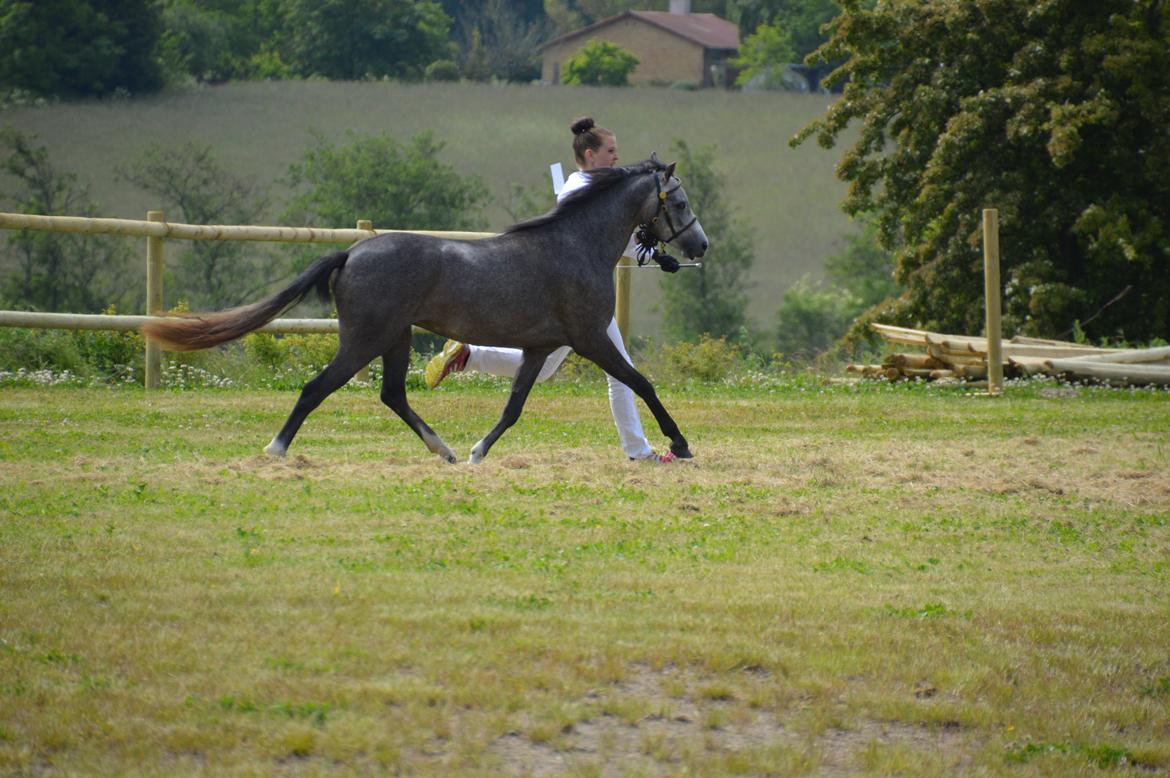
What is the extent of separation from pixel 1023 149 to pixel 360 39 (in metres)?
67.4

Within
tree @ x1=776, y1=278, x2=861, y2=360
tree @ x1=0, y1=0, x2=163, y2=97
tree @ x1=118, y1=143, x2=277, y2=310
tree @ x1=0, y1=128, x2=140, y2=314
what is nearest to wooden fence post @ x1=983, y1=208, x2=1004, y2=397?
tree @ x1=0, y1=128, x2=140, y2=314

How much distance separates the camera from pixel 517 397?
34.7 ft

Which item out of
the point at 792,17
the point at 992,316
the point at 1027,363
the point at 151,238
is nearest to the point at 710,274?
the point at 792,17

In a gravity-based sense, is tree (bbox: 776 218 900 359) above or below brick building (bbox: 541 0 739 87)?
below

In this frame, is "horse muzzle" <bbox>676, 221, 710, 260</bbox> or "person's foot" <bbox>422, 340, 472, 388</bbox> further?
"person's foot" <bbox>422, 340, 472, 388</bbox>

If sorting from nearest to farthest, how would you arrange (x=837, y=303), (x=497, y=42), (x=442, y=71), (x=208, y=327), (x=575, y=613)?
(x=575, y=613) < (x=208, y=327) < (x=837, y=303) < (x=442, y=71) < (x=497, y=42)

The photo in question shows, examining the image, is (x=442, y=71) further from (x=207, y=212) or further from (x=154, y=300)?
(x=154, y=300)

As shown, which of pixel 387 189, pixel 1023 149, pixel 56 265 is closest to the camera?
pixel 1023 149

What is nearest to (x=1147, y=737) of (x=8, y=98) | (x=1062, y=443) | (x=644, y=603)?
(x=644, y=603)

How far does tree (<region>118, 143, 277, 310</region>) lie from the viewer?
5566 centimetres

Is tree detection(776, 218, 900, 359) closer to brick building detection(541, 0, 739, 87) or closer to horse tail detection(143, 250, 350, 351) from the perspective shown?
brick building detection(541, 0, 739, 87)

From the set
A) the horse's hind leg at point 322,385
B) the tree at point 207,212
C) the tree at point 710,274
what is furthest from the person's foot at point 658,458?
the tree at point 710,274

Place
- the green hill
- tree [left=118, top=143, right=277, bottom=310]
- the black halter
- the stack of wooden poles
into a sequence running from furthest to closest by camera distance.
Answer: the green hill < tree [left=118, top=143, right=277, bottom=310] < the stack of wooden poles < the black halter

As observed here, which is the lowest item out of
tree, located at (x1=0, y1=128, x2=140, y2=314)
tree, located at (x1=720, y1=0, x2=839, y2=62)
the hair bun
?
tree, located at (x1=0, y1=128, x2=140, y2=314)
